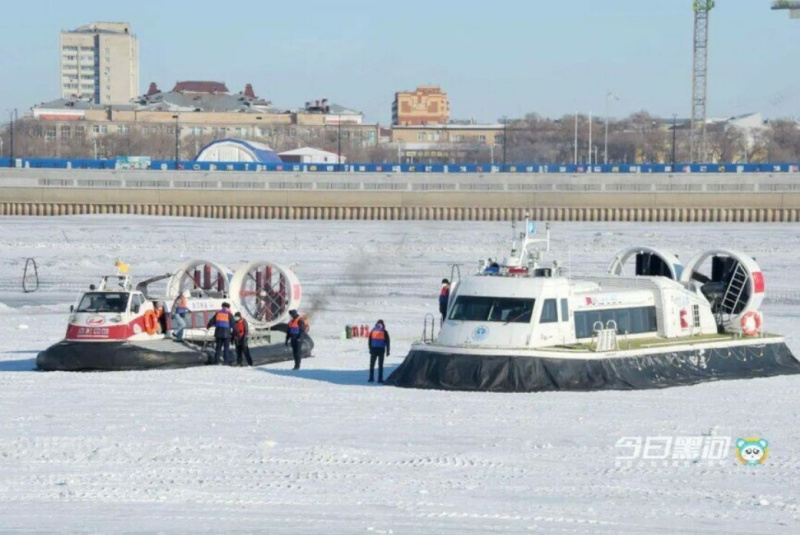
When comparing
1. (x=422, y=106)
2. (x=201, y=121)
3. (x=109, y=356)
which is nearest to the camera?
(x=109, y=356)

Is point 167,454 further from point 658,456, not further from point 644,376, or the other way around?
point 644,376

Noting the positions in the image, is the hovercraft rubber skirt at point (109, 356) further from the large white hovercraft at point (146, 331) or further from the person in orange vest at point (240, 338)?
the person in orange vest at point (240, 338)

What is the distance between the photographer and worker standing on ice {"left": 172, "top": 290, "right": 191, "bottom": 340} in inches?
688

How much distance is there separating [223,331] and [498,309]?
3.74m

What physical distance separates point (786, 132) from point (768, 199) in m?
65.8

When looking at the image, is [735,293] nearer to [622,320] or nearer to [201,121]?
[622,320]

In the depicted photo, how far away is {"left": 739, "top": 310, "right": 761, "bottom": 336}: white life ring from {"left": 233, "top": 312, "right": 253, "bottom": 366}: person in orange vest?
593 centimetres

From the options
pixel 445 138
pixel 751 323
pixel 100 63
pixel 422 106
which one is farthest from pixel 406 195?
pixel 100 63

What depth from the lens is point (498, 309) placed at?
49.3 feet

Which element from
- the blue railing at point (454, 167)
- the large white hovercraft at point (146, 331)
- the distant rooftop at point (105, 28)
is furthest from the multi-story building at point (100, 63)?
the large white hovercraft at point (146, 331)

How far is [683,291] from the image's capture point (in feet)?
56.3

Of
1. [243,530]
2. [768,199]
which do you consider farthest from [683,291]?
[768,199]

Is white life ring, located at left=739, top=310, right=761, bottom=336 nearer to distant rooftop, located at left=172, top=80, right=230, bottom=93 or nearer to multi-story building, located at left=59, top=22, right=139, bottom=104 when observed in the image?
distant rooftop, located at left=172, top=80, right=230, bottom=93

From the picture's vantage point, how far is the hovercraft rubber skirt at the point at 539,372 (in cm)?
1464
